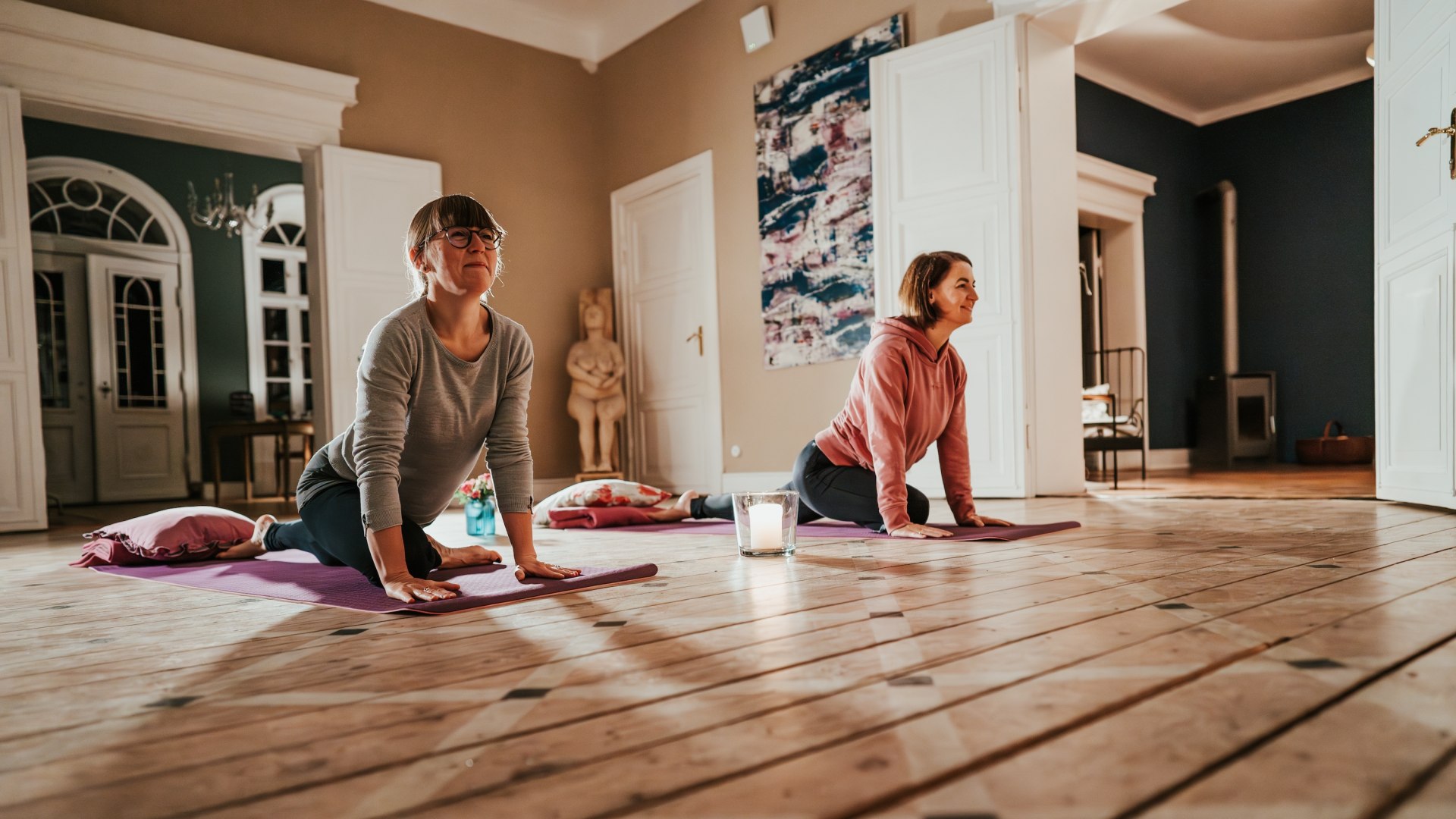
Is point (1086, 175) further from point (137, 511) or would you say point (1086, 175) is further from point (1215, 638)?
point (137, 511)

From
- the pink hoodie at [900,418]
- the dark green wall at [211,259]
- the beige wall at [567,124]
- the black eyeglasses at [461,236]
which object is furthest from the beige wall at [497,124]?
the black eyeglasses at [461,236]

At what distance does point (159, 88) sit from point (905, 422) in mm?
4513

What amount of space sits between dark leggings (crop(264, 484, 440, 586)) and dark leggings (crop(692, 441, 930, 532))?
1.23 m

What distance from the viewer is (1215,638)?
47.8 inches

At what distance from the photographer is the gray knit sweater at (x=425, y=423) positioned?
1.70 meters

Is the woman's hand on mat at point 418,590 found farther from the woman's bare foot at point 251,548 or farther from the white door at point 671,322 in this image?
the white door at point 671,322

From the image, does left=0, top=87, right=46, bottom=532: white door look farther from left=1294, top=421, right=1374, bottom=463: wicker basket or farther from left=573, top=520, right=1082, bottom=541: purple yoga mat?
left=1294, top=421, right=1374, bottom=463: wicker basket

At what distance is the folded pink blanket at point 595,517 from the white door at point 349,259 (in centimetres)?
213

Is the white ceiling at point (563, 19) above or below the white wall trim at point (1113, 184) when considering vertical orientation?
above

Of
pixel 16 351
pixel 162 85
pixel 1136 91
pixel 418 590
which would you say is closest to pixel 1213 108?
pixel 1136 91

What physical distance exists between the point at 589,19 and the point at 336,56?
1.82 m

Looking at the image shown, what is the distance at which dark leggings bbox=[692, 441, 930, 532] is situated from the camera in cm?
283

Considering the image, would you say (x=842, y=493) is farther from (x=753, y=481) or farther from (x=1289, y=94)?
(x=1289, y=94)

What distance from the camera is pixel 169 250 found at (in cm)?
756
